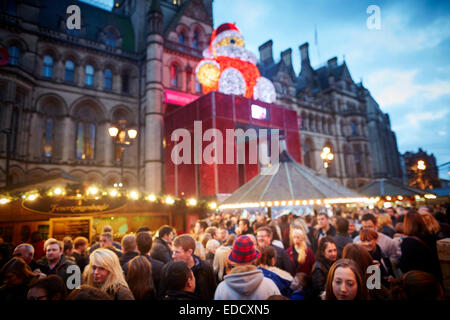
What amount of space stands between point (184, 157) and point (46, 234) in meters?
10.4

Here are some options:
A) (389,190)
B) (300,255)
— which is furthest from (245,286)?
(389,190)

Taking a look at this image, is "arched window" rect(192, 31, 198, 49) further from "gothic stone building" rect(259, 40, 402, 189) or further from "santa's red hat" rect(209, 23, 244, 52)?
"gothic stone building" rect(259, 40, 402, 189)

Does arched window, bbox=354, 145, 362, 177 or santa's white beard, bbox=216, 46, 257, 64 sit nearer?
santa's white beard, bbox=216, 46, 257, 64

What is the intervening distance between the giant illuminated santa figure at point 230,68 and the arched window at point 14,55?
1265cm

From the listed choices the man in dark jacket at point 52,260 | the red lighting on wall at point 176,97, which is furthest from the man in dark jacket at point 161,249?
the red lighting on wall at point 176,97

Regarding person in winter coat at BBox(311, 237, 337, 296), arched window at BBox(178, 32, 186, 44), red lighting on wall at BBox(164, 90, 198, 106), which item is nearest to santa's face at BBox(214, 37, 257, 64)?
red lighting on wall at BBox(164, 90, 198, 106)

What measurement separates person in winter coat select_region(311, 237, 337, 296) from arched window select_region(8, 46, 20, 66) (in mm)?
22056

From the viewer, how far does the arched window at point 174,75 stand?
22.4 meters

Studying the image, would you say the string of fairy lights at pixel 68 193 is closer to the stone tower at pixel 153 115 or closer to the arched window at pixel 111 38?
the stone tower at pixel 153 115

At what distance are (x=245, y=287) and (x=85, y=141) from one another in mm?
21586

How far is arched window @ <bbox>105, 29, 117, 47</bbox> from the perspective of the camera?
2270 centimetres

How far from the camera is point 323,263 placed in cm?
355
